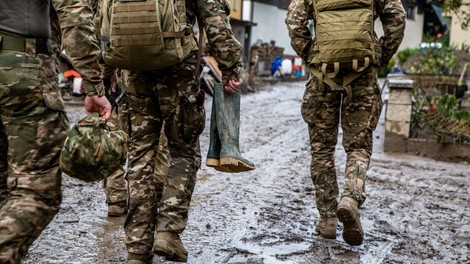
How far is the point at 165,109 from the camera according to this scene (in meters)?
4.34

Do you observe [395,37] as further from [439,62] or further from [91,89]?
[439,62]

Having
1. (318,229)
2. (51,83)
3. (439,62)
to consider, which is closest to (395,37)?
(318,229)

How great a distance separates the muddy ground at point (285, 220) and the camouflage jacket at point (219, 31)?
130 centimetres

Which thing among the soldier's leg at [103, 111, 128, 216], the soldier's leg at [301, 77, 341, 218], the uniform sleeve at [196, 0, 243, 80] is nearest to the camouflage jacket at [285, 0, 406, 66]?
the soldier's leg at [301, 77, 341, 218]

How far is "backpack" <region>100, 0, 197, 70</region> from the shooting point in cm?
390

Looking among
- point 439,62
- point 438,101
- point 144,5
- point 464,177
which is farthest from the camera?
point 439,62

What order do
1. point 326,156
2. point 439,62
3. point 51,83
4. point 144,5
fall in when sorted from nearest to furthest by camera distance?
point 51,83 → point 144,5 → point 326,156 → point 439,62

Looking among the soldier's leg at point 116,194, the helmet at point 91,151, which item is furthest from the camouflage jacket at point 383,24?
the helmet at point 91,151

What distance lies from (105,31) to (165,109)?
0.63 meters

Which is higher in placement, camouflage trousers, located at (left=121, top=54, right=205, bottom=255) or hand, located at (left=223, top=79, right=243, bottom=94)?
hand, located at (left=223, top=79, right=243, bottom=94)

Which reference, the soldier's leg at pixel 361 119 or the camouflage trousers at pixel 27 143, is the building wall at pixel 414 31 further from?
the camouflage trousers at pixel 27 143

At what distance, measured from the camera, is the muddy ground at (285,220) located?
4.79m

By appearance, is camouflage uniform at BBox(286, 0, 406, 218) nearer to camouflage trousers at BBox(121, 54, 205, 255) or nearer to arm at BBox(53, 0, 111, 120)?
camouflage trousers at BBox(121, 54, 205, 255)

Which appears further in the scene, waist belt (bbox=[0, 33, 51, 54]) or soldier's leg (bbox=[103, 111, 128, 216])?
soldier's leg (bbox=[103, 111, 128, 216])
